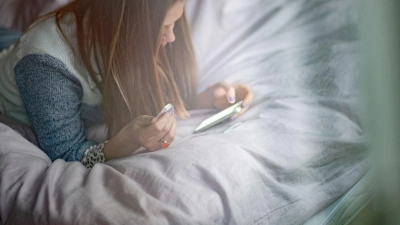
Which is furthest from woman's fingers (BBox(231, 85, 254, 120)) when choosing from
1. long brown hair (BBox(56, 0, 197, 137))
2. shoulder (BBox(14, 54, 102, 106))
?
shoulder (BBox(14, 54, 102, 106))

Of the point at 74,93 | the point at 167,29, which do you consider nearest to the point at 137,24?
the point at 167,29

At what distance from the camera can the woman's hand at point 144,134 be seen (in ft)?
3.00

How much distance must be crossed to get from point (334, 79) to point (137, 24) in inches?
15.2

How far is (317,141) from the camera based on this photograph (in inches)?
36.2

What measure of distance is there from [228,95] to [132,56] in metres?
0.20

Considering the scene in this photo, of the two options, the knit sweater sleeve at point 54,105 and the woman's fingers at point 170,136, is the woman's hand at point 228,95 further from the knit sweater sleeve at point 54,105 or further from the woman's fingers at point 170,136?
the knit sweater sleeve at point 54,105

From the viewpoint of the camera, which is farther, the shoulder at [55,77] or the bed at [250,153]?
the shoulder at [55,77]

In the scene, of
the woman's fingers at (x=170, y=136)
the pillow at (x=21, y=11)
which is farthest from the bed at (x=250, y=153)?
the pillow at (x=21, y=11)

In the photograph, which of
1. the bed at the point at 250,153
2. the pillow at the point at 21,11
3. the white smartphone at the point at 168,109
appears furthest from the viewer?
the pillow at the point at 21,11

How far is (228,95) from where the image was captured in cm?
96

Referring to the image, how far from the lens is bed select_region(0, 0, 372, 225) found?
0.82 m

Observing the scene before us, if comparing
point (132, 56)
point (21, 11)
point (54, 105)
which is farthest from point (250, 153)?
point (21, 11)

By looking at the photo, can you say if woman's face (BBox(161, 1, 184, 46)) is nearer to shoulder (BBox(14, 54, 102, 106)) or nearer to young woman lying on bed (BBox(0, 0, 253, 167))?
young woman lying on bed (BBox(0, 0, 253, 167))

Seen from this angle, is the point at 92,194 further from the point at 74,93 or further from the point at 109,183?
the point at 74,93
